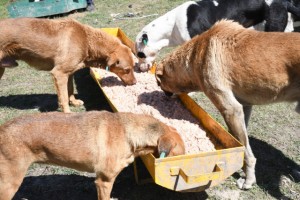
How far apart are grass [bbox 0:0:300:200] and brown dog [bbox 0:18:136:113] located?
2.89ft

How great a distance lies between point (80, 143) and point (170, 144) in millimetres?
926

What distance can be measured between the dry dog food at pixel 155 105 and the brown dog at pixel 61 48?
29 centimetres

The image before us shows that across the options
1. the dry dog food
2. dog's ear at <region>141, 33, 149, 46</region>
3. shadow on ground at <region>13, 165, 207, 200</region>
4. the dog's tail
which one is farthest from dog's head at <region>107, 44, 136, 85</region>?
the dog's tail

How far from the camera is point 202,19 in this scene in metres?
7.13

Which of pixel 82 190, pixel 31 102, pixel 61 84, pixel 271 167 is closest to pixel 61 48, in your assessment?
pixel 61 84

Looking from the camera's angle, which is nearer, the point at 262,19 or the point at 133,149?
the point at 133,149

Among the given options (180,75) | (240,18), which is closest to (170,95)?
(180,75)

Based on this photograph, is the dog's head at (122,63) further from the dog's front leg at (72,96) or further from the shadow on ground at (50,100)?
the dog's front leg at (72,96)

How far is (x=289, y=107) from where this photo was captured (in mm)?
6613

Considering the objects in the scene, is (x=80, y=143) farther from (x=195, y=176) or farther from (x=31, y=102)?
(x=31, y=102)

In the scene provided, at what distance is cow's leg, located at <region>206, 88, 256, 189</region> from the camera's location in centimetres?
451

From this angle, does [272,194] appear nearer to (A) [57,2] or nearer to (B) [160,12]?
(B) [160,12]

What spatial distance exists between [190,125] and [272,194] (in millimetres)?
1349

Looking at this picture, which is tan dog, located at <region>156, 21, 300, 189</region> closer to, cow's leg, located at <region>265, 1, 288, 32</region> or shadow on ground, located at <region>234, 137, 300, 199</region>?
shadow on ground, located at <region>234, 137, 300, 199</region>
